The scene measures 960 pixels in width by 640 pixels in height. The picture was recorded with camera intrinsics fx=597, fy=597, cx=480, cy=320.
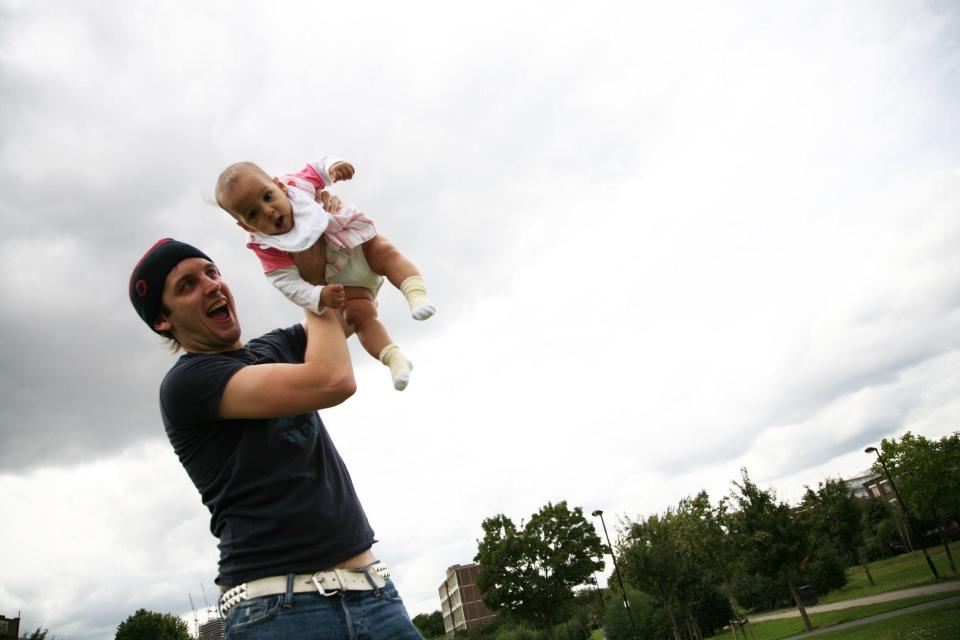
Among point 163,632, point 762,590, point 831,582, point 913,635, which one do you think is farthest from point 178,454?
point 163,632

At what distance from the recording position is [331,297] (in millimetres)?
2561

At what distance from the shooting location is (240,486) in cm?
243

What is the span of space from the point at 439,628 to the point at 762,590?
318ft

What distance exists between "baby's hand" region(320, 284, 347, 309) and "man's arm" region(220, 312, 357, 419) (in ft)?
0.46

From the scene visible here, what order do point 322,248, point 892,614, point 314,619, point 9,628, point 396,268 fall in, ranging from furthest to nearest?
point 9,628 → point 892,614 → point 396,268 → point 322,248 → point 314,619

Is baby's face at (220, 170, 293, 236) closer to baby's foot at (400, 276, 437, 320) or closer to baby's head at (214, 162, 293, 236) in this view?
baby's head at (214, 162, 293, 236)

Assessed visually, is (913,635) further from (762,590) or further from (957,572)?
(762,590)

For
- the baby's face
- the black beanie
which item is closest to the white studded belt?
the black beanie

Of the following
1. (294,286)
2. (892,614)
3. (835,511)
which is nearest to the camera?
(294,286)

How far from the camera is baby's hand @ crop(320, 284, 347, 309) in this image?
2555 mm

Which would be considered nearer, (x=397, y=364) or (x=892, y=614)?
(x=397, y=364)

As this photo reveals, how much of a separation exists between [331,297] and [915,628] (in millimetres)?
18821

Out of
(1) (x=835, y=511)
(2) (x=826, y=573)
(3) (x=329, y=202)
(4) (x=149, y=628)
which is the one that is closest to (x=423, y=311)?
(3) (x=329, y=202)

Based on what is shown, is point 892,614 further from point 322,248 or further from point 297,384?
point 297,384
